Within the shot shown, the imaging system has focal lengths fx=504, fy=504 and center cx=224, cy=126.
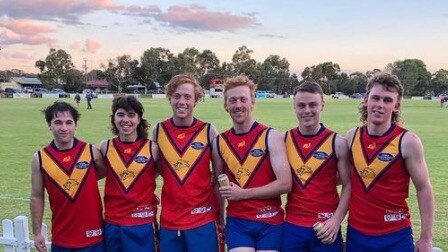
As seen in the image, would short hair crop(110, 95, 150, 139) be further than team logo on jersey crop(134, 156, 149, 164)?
Yes

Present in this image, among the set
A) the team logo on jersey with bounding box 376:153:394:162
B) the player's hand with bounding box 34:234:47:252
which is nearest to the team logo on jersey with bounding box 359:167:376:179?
the team logo on jersey with bounding box 376:153:394:162

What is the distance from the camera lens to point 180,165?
4746 mm

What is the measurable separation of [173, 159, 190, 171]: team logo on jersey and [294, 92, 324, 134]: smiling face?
1.13 meters

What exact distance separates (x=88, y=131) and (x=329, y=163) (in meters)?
19.1

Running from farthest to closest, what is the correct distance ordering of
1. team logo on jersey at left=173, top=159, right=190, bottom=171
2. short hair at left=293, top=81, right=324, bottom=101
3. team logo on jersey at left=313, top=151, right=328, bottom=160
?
team logo on jersey at left=173, top=159, right=190, bottom=171 → short hair at left=293, top=81, right=324, bottom=101 → team logo on jersey at left=313, top=151, right=328, bottom=160

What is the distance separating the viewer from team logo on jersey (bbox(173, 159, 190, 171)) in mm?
4734

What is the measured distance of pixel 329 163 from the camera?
14.5ft

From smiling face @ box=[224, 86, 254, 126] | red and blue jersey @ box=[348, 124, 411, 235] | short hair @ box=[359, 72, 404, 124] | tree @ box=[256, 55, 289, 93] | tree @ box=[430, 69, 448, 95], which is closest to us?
red and blue jersey @ box=[348, 124, 411, 235]

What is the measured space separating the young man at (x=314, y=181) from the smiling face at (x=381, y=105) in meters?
0.38

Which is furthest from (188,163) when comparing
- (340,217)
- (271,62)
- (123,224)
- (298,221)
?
(271,62)

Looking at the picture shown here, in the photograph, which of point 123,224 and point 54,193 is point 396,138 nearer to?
point 123,224

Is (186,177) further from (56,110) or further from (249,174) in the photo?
(56,110)

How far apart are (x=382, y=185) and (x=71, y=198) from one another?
2796 millimetres

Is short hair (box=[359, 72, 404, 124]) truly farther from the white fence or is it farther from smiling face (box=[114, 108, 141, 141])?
the white fence
